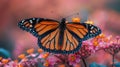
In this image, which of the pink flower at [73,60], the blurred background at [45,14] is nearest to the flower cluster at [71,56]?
the pink flower at [73,60]

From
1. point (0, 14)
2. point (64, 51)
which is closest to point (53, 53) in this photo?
point (64, 51)

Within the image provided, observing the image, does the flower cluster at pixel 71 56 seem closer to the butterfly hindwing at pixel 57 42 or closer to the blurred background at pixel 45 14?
the butterfly hindwing at pixel 57 42

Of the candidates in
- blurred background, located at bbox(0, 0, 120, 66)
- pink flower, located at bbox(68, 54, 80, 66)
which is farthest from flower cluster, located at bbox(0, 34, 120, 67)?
blurred background, located at bbox(0, 0, 120, 66)

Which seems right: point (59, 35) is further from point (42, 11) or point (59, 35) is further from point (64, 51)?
point (42, 11)

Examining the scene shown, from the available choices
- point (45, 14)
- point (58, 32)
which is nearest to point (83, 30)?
point (58, 32)

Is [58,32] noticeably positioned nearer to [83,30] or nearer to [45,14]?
[83,30]
